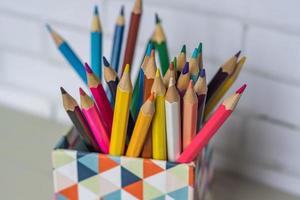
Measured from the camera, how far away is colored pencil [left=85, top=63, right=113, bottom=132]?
18.9 inches

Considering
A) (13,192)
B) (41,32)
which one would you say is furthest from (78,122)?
(41,32)

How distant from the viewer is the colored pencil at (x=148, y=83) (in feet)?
1.56

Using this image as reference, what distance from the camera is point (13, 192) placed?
25.3 inches

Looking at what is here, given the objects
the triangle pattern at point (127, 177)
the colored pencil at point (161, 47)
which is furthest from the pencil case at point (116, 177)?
the colored pencil at point (161, 47)

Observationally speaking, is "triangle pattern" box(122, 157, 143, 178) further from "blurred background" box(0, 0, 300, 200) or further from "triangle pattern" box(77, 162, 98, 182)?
"blurred background" box(0, 0, 300, 200)

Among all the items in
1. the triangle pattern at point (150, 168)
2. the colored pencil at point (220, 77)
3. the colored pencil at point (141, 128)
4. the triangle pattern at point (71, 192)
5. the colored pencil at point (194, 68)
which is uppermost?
the colored pencil at point (194, 68)

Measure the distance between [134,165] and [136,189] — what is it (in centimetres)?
2

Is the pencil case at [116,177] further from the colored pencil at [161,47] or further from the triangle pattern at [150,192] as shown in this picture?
the colored pencil at [161,47]

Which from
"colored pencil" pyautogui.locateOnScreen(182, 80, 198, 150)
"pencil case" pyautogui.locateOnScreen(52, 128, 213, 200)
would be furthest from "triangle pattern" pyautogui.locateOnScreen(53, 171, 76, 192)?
"colored pencil" pyautogui.locateOnScreen(182, 80, 198, 150)

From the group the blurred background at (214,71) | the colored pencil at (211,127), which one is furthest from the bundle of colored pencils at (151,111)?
the blurred background at (214,71)

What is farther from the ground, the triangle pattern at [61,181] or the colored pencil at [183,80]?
the colored pencil at [183,80]

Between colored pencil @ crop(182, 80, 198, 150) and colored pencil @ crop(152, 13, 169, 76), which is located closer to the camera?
colored pencil @ crop(182, 80, 198, 150)

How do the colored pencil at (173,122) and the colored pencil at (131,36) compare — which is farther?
the colored pencil at (131,36)

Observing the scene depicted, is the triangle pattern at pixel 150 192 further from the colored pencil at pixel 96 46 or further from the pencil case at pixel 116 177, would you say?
the colored pencil at pixel 96 46
